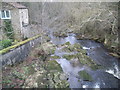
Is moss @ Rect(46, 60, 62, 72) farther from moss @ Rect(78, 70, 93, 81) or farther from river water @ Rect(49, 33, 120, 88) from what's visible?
moss @ Rect(78, 70, 93, 81)

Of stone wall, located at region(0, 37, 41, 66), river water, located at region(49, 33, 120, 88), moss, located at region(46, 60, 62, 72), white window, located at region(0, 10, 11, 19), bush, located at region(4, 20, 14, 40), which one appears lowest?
river water, located at region(49, 33, 120, 88)

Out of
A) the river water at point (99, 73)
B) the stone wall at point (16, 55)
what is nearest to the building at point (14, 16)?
the stone wall at point (16, 55)

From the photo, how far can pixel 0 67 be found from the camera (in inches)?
295

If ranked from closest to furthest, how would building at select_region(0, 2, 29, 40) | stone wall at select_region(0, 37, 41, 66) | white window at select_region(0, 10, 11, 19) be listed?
stone wall at select_region(0, 37, 41, 66) → white window at select_region(0, 10, 11, 19) → building at select_region(0, 2, 29, 40)

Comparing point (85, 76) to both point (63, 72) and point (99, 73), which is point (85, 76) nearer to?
point (99, 73)

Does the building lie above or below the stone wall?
above

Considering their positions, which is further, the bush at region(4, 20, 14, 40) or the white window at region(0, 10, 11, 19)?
the bush at region(4, 20, 14, 40)

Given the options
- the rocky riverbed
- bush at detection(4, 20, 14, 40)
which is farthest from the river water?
bush at detection(4, 20, 14, 40)

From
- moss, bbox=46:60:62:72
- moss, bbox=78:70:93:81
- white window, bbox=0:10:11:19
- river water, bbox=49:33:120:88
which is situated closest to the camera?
river water, bbox=49:33:120:88

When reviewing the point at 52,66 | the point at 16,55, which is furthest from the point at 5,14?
the point at 52,66

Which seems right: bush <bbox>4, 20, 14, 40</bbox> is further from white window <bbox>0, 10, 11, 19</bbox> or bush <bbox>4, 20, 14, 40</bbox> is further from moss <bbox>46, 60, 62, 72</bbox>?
A: moss <bbox>46, 60, 62, 72</bbox>

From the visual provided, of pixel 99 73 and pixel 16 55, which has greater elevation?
pixel 16 55

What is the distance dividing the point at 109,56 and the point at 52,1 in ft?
60.5

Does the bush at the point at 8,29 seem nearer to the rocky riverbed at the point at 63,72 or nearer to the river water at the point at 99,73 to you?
the rocky riverbed at the point at 63,72
